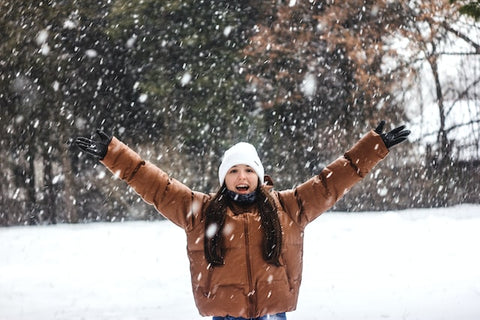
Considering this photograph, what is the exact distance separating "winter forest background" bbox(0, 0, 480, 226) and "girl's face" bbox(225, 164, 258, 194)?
7.99 m

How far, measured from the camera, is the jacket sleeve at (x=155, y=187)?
2.69 meters

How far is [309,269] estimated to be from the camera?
273 inches

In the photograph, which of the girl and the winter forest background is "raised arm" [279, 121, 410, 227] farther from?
the winter forest background

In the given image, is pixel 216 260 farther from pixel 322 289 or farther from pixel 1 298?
pixel 1 298

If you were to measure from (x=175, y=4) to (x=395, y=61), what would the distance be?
4.10 m

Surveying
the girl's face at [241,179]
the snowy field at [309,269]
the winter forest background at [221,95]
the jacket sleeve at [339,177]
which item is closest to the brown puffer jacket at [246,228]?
the jacket sleeve at [339,177]

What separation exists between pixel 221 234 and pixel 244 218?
13 centimetres

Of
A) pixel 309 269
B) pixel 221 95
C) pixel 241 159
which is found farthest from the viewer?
pixel 221 95

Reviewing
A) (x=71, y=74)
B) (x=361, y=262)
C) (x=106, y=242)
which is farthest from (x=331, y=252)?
(x=71, y=74)

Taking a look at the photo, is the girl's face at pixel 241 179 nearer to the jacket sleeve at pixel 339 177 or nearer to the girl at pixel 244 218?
the girl at pixel 244 218

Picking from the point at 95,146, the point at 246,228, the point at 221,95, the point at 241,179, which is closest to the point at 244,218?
the point at 246,228

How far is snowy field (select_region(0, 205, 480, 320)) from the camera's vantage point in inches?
207

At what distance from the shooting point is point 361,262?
7152 mm

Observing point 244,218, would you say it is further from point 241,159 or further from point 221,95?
point 221,95
